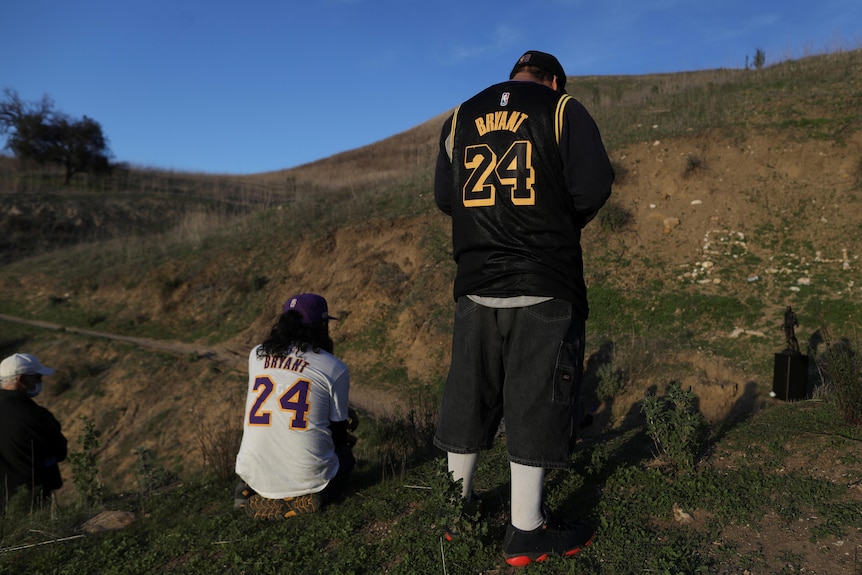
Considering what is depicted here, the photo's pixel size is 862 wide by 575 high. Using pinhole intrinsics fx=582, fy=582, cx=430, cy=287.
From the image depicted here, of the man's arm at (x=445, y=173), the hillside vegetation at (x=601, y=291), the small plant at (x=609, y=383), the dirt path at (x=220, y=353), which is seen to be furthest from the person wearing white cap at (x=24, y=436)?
the small plant at (x=609, y=383)

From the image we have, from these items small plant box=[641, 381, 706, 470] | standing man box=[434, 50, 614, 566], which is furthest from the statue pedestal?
standing man box=[434, 50, 614, 566]

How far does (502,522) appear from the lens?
298cm

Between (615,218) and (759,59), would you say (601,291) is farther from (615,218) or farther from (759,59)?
(759,59)

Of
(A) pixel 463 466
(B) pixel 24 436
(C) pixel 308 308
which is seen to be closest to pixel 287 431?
(C) pixel 308 308

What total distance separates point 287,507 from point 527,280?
87.3 inches

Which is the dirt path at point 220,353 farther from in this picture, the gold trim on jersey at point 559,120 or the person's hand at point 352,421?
the gold trim on jersey at point 559,120

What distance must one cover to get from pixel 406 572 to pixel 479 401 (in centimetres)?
Answer: 85

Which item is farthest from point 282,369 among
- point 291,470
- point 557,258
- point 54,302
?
point 54,302

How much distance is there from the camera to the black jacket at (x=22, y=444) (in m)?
4.85

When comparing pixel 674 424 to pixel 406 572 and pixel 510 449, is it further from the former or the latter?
pixel 406 572

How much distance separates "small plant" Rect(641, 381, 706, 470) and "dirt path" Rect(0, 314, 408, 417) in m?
4.50

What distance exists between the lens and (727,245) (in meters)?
9.93

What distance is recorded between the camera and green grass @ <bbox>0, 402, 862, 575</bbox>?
2.65 metres

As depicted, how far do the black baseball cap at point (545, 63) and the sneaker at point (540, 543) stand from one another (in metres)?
2.00
